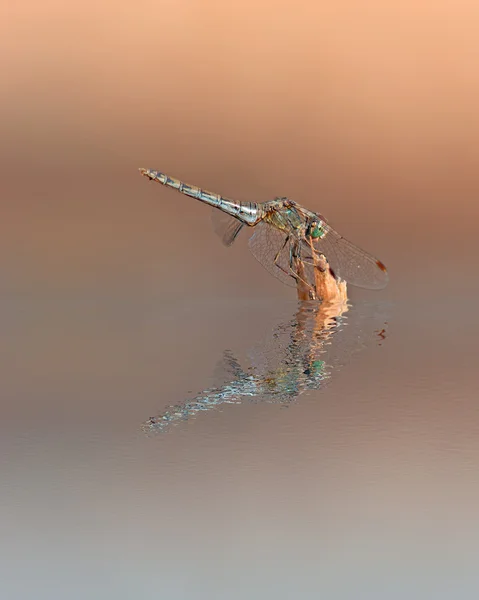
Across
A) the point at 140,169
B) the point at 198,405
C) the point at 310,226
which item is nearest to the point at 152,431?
the point at 198,405

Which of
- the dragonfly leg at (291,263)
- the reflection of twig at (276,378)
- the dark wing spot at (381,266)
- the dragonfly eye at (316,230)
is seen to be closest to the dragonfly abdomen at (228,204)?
the dragonfly leg at (291,263)

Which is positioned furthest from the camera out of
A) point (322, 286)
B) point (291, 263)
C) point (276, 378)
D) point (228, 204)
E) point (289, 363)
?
point (322, 286)

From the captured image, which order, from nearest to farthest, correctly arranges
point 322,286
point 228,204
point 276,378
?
point 276,378
point 228,204
point 322,286

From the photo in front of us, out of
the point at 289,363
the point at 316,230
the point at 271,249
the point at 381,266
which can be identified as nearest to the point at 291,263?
the point at 271,249

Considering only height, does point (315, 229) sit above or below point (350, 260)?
above

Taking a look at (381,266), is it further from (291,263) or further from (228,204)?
(228,204)

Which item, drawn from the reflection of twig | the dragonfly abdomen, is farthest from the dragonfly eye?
the reflection of twig

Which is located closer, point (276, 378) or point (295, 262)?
point (276, 378)

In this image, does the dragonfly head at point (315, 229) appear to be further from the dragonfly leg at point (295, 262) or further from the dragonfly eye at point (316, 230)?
the dragonfly leg at point (295, 262)
